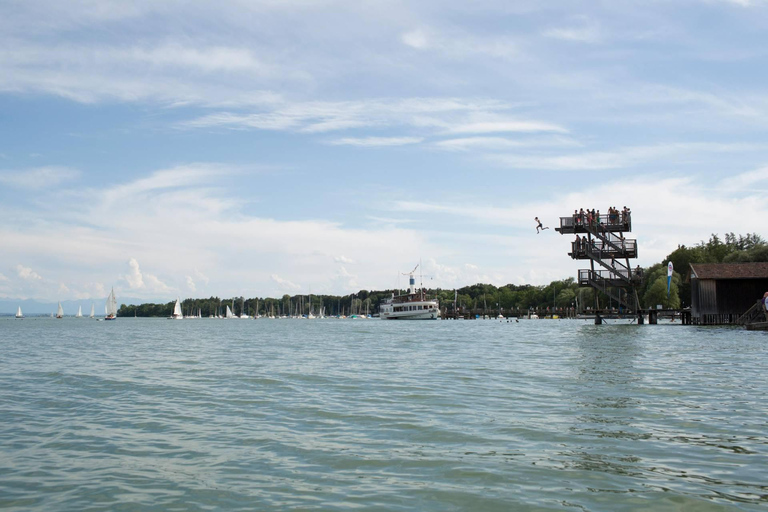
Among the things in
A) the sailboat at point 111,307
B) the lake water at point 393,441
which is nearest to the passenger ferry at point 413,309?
the sailboat at point 111,307

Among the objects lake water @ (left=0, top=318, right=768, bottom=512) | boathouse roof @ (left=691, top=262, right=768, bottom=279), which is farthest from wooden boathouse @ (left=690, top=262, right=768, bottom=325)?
lake water @ (left=0, top=318, right=768, bottom=512)

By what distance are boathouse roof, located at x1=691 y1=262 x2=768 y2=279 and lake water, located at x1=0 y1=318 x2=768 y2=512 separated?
37.2m

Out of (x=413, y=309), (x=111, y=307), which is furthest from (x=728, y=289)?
(x=111, y=307)

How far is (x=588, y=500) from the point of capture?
7.13 meters

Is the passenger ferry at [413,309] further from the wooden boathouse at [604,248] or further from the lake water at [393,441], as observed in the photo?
the lake water at [393,441]

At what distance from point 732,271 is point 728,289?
63.8 inches

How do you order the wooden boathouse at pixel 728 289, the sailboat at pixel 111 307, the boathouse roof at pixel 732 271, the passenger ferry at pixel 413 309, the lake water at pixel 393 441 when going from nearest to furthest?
the lake water at pixel 393 441, the boathouse roof at pixel 732 271, the wooden boathouse at pixel 728 289, the passenger ferry at pixel 413 309, the sailboat at pixel 111 307

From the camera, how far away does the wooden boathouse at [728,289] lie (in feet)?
174

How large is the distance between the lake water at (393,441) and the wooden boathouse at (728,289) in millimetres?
37722

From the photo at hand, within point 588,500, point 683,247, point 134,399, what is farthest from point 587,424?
point 683,247

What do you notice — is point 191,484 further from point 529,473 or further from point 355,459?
point 529,473

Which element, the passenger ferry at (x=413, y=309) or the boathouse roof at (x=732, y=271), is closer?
the boathouse roof at (x=732, y=271)

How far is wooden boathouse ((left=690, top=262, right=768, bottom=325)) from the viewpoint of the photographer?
5303 centimetres

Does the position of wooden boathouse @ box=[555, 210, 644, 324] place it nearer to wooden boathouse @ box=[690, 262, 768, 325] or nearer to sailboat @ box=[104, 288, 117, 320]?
wooden boathouse @ box=[690, 262, 768, 325]
